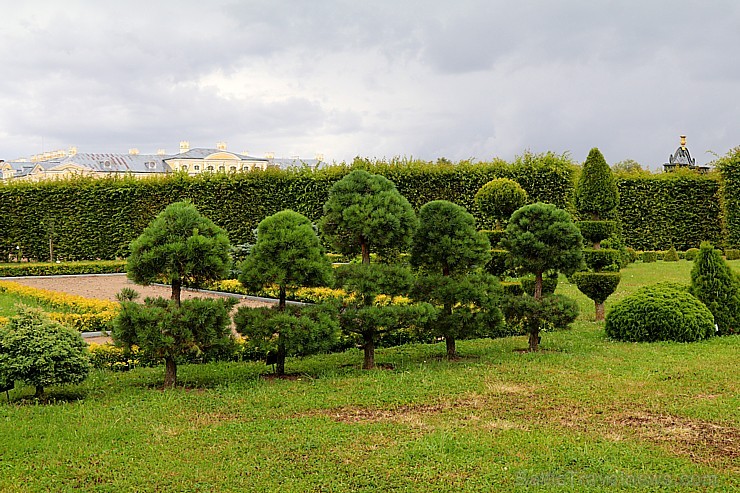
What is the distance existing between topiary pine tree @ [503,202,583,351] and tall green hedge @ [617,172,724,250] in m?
14.3

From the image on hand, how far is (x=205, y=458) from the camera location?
447 cm

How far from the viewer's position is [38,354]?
229 inches

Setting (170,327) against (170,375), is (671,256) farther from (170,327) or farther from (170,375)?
(170,327)

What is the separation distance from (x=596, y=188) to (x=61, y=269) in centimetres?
1471

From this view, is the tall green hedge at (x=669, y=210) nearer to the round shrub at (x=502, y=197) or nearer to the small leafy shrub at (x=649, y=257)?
the small leafy shrub at (x=649, y=257)

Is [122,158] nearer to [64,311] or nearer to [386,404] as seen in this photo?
[64,311]

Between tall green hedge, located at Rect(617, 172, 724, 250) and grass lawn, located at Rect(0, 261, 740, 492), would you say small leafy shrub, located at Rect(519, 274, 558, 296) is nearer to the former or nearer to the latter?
A: grass lawn, located at Rect(0, 261, 740, 492)

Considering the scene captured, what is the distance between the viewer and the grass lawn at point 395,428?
4129mm

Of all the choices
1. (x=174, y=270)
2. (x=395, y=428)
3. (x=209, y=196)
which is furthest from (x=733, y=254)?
(x=174, y=270)

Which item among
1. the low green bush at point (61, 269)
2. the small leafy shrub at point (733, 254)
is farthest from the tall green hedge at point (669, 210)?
the low green bush at point (61, 269)

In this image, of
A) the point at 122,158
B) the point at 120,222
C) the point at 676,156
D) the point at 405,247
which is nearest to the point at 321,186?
the point at 120,222

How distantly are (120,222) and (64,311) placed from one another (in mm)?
10597

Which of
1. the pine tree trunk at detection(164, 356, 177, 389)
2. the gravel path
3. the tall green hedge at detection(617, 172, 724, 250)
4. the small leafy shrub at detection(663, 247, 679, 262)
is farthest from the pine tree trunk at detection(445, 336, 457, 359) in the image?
the tall green hedge at detection(617, 172, 724, 250)

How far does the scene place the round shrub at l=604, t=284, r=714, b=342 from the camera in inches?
340
